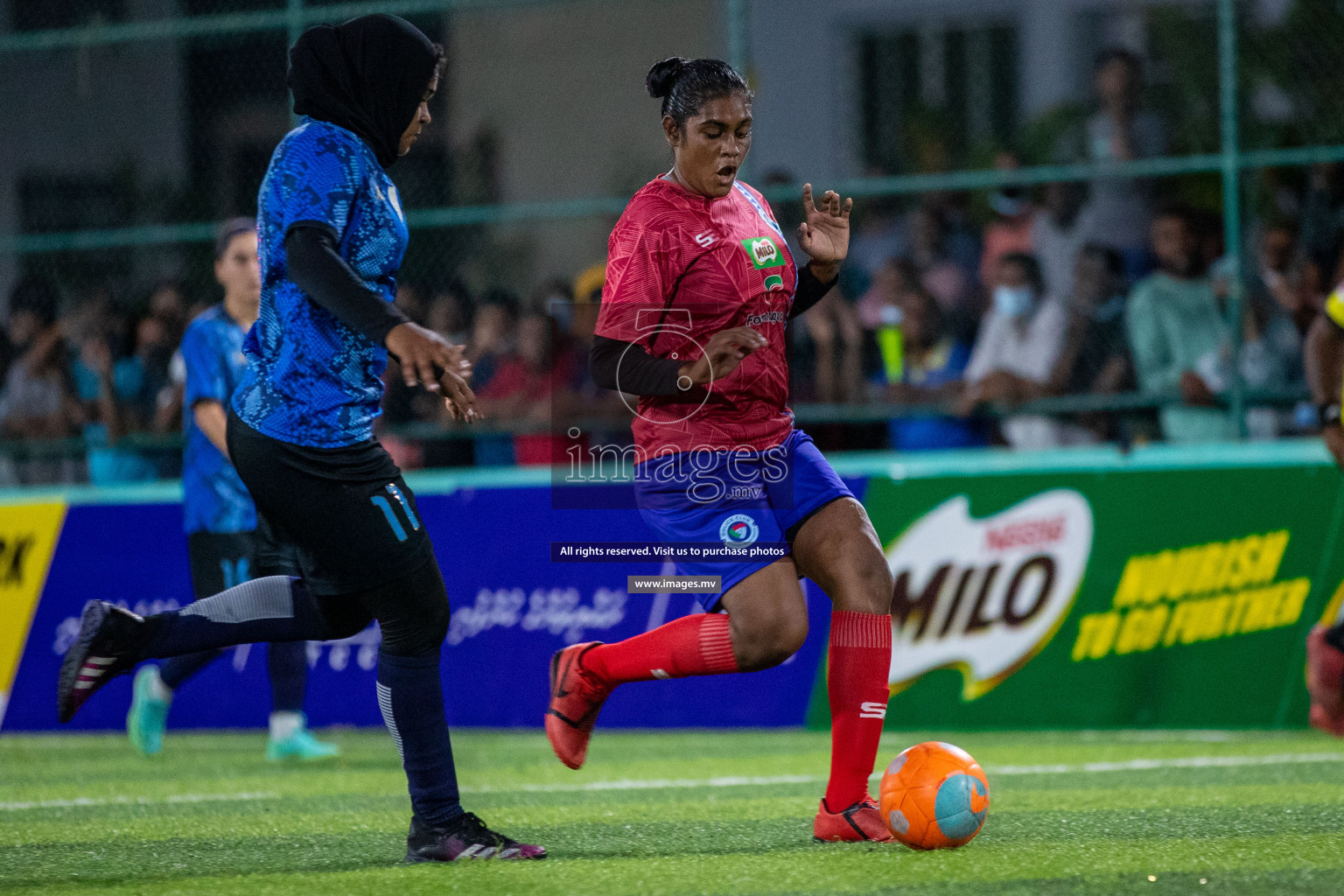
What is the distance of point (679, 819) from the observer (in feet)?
17.9

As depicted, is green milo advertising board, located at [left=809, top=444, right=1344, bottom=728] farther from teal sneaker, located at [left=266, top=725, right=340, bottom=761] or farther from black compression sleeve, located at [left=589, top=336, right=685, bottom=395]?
black compression sleeve, located at [left=589, top=336, right=685, bottom=395]

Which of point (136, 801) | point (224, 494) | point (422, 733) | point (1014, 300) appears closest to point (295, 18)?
point (224, 494)

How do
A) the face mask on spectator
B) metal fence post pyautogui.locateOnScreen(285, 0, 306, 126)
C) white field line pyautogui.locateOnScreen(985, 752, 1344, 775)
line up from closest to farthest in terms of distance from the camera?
white field line pyautogui.locateOnScreen(985, 752, 1344, 775), the face mask on spectator, metal fence post pyautogui.locateOnScreen(285, 0, 306, 126)

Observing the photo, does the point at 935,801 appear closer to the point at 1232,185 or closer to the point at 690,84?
the point at 690,84

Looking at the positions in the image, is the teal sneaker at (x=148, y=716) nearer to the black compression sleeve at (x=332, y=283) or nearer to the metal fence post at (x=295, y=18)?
the metal fence post at (x=295, y=18)

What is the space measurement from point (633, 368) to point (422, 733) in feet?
3.68

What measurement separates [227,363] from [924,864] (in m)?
4.49

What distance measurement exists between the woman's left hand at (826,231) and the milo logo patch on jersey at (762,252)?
0.12 m

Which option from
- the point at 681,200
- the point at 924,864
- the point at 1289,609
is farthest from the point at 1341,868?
the point at 1289,609

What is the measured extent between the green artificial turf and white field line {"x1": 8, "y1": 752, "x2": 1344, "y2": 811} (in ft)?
0.06

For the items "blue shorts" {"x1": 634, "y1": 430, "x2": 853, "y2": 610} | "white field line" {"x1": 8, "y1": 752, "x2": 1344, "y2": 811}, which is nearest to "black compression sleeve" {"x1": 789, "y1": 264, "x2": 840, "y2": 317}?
"blue shorts" {"x1": 634, "y1": 430, "x2": 853, "y2": 610}

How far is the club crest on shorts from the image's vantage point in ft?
15.8

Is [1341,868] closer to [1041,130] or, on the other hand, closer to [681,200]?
[681,200]

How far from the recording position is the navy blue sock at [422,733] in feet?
14.8
